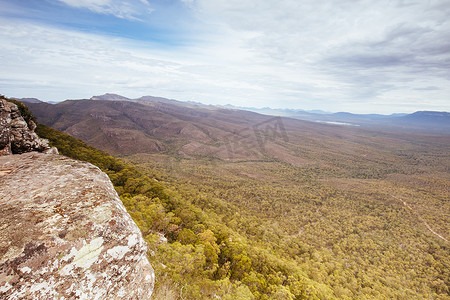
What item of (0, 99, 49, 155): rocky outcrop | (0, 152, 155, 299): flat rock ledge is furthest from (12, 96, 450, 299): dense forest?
(0, 99, 49, 155): rocky outcrop

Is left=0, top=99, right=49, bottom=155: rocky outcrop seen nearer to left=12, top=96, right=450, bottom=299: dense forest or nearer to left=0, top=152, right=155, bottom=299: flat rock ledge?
left=0, top=152, right=155, bottom=299: flat rock ledge

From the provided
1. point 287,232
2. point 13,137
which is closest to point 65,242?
point 13,137

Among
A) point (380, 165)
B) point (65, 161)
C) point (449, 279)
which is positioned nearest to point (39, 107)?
point (65, 161)

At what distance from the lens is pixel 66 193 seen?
5656mm

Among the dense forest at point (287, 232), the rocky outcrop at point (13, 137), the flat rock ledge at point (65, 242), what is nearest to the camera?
the flat rock ledge at point (65, 242)

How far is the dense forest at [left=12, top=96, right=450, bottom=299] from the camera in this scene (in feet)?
50.7

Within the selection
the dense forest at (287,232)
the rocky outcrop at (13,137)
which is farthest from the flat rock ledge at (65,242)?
the rocky outcrop at (13,137)

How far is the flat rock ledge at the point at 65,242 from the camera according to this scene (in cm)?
380

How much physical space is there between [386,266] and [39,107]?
276 meters

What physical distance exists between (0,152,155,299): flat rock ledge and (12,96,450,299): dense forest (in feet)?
9.58

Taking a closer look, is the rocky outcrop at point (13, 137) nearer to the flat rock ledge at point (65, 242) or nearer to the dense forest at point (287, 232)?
the flat rock ledge at point (65, 242)

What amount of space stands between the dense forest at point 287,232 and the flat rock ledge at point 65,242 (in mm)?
2919

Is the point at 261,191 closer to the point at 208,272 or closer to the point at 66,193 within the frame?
the point at 208,272

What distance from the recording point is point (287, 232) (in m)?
43.4
